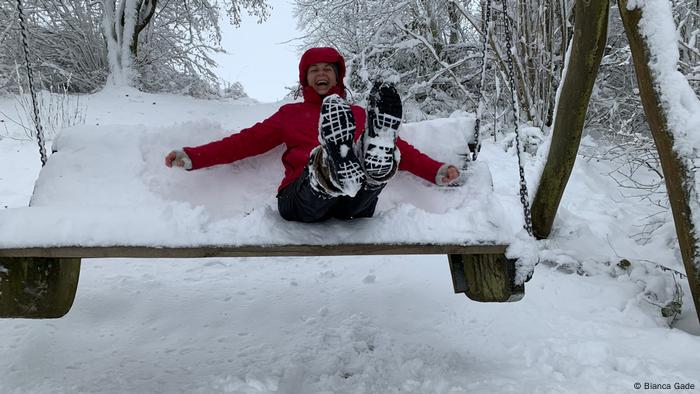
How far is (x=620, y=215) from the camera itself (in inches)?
148

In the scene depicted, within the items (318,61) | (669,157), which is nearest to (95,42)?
(318,61)

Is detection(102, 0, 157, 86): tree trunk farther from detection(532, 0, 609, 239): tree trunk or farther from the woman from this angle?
detection(532, 0, 609, 239): tree trunk

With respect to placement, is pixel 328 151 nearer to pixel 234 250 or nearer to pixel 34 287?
pixel 234 250

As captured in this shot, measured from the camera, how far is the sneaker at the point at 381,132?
1.48 metres

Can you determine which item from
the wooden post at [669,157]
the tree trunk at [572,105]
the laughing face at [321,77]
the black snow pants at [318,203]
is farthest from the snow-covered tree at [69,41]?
the wooden post at [669,157]

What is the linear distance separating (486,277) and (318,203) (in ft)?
2.25

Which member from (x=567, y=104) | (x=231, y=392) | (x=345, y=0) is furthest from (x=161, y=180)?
(x=345, y=0)

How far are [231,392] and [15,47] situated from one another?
8.17m

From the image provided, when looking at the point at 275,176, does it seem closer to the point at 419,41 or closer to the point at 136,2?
the point at 419,41

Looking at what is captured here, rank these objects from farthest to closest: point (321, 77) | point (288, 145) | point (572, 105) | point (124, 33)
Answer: point (124, 33)
point (572, 105)
point (321, 77)
point (288, 145)

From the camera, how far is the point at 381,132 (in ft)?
4.88

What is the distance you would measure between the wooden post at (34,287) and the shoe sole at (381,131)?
1181 mm

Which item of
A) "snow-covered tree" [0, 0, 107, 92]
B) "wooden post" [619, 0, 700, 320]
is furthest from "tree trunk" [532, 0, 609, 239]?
"snow-covered tree" [0, 0, 107, 92]

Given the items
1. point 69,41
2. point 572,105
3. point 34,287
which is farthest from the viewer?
point 69,41
